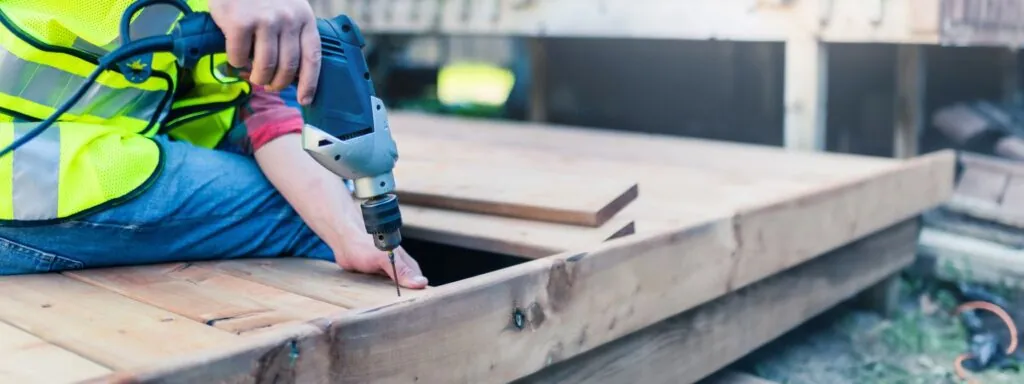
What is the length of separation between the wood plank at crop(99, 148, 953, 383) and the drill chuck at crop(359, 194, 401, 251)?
11cm

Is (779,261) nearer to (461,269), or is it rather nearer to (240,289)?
(461,269)

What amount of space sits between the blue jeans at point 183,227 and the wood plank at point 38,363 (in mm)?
306

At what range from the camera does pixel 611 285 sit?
1.64m

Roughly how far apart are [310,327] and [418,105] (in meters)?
3.96

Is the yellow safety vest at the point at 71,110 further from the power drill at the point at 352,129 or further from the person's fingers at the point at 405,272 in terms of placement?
the person's fingers at the point at 405,272

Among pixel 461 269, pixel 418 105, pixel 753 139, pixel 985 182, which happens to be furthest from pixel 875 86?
pixel 461 269

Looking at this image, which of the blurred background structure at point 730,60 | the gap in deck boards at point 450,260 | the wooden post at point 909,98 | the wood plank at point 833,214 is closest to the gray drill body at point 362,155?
the gap in deck boards at point 450,260

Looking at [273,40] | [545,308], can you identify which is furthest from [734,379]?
Answer: [273,40]

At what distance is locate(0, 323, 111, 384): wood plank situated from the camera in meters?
1.10

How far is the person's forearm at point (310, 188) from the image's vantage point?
65.6 inches

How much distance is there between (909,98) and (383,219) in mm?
2161

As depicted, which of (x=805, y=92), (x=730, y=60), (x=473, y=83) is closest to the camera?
(x=805, y=92)

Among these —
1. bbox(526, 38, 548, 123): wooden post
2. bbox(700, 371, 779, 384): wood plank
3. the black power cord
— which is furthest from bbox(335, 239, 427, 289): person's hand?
bbox(526, 38, 548, 123): wooden post

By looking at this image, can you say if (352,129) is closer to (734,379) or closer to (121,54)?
(121,54)
